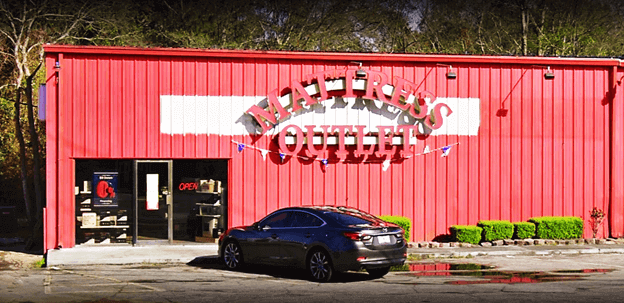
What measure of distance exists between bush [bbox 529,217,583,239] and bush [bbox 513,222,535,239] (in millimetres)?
248

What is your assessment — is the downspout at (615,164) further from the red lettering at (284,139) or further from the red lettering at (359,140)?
the red lettering at (284,139)

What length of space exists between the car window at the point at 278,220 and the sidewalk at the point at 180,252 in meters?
3.34

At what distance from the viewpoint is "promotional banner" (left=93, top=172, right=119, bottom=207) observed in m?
22.1

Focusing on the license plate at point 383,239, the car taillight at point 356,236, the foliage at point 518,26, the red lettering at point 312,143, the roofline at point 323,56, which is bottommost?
the license plate at point 383,239

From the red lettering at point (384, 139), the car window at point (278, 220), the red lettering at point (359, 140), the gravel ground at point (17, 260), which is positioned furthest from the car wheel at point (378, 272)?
the gravel ground at point (17, 260)

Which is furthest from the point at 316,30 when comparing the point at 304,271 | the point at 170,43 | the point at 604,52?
the point at 304,271

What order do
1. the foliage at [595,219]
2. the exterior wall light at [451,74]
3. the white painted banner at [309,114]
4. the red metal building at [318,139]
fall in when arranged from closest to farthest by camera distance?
the red metal building at [318,139] → the white painted banner at [309,114] → the exterior wall light at [451,74] → the foliage at [595,219]

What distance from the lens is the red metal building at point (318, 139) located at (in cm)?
2203

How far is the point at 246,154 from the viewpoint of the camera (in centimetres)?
2288

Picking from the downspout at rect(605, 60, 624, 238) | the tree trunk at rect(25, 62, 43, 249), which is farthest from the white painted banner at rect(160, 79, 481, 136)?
the tree trunk at rect(25, 62, 43, 249)

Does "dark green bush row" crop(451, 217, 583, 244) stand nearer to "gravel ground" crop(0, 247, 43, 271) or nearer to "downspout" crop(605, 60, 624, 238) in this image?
"downspout" crop(605, 60, 624, 238)

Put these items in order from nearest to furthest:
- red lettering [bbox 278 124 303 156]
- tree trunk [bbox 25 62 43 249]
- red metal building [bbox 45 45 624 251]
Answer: red metal building [bbox 45 45 624 251] → red lettering [bbox 278 124 303 156] → tree trunk [bbox 25 62 43 249]

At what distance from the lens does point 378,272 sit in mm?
16719

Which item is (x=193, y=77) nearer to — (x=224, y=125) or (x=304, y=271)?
(x=224, y=125)
